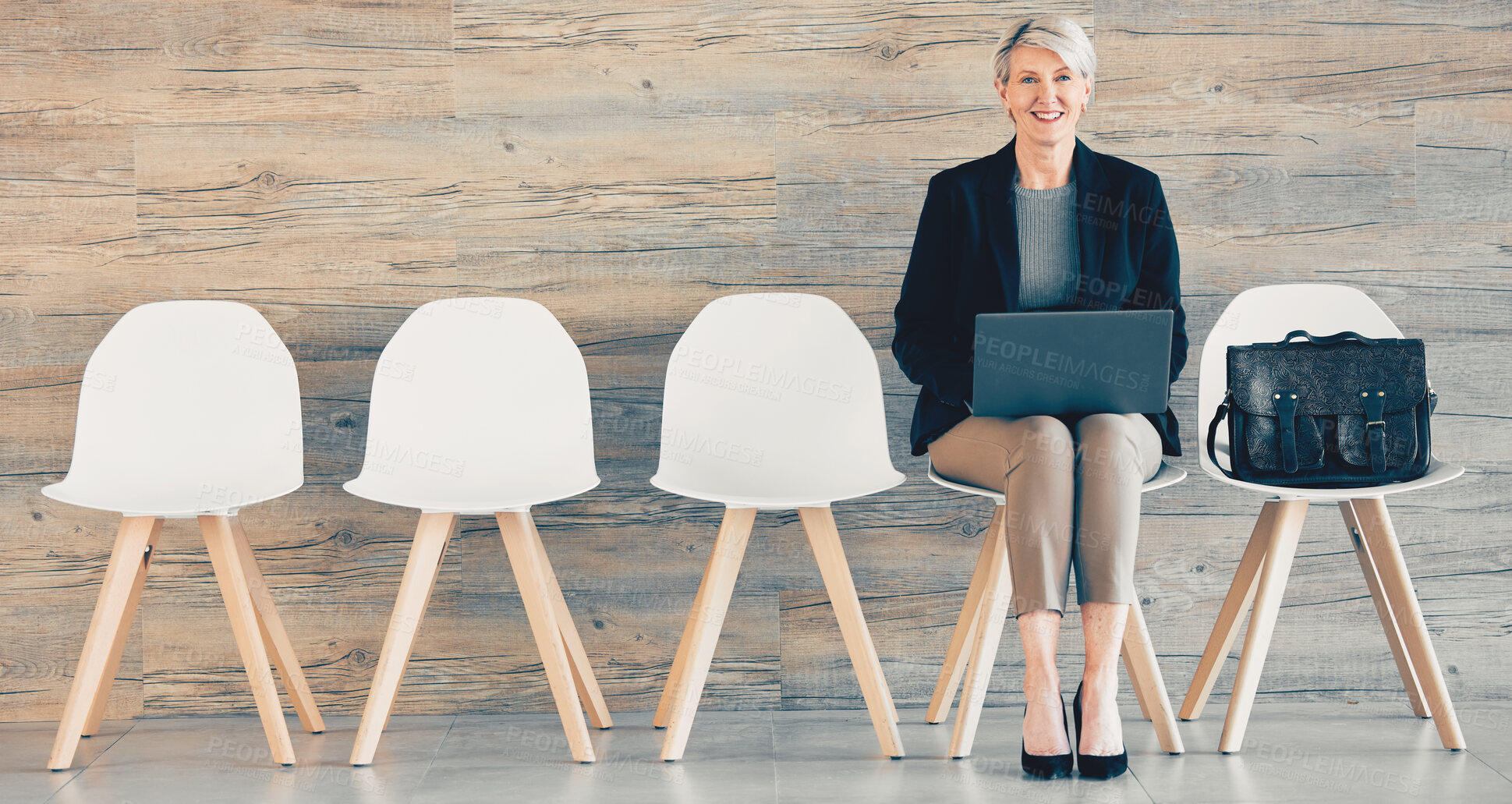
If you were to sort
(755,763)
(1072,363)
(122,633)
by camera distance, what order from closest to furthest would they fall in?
(1072,363), (755,763), (122,633)

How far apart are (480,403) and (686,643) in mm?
589

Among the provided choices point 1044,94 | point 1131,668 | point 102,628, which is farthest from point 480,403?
point 1131,668

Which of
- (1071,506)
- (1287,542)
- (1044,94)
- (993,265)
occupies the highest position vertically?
(1044,94)

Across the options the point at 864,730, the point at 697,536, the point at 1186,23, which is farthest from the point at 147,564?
the point at 1186,23

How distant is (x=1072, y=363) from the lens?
5.50 feet

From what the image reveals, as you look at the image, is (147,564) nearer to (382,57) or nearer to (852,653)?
(382,57)

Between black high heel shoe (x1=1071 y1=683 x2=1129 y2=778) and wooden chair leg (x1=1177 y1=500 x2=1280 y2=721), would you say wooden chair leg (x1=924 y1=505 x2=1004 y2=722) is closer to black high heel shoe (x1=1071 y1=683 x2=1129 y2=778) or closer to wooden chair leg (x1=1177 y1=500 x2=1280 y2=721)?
black high heel shoe (x1=1071 y1=683 x2=1129 y2=778)

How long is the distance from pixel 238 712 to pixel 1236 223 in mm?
2261

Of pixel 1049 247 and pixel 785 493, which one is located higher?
pixel 1049 247

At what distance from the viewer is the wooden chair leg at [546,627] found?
1899mm

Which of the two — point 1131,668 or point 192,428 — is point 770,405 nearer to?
point 1131,668

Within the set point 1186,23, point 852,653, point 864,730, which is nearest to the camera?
point 852,653

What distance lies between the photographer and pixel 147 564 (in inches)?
79.9

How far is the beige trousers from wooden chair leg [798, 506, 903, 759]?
31cm
